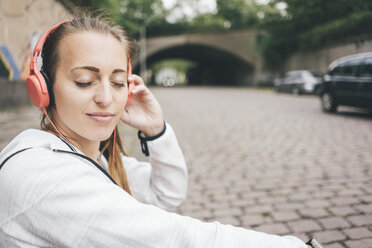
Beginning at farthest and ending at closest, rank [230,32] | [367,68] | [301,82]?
[230,32] < [301,82] < [367,68]

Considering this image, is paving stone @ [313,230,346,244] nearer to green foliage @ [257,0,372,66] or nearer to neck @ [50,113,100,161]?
neck @ [50,113,100,161]

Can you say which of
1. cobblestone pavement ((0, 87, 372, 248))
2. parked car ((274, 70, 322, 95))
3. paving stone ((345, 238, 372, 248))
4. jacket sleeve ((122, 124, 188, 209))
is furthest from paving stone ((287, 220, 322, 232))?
parked car ((274, 70, 322, 95))

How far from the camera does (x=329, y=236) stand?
244 centimetres

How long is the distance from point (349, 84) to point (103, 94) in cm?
951

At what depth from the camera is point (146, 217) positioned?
0.88 m

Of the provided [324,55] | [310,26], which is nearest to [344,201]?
[324,55]

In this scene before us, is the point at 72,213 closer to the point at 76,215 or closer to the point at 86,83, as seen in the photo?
the point at 76,215

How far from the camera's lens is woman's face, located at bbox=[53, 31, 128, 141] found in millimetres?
1117

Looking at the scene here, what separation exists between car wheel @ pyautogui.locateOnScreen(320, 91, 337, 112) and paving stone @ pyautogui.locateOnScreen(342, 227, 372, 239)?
27.1ft

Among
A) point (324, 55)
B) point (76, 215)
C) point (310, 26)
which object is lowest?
point (76, 215)

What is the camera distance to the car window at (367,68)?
8.48 meters

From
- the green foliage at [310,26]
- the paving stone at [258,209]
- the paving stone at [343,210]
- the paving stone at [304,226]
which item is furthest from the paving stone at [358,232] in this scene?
the green foliage at [310,26]

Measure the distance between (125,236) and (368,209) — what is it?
2.81m

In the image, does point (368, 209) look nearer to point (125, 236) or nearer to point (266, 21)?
point (125, 236)
